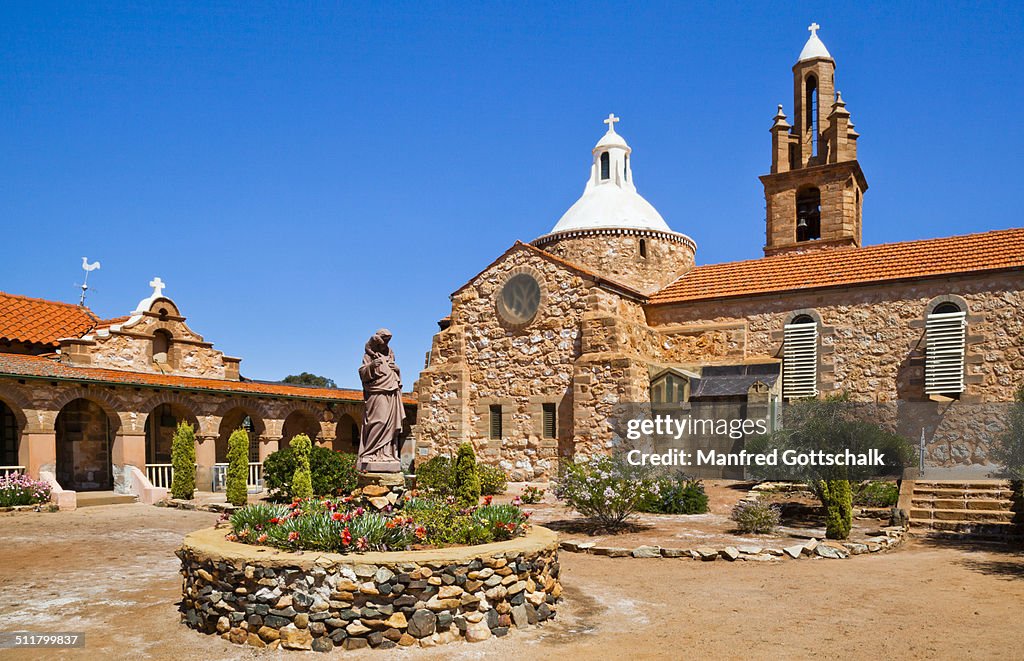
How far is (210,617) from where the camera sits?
8.38m

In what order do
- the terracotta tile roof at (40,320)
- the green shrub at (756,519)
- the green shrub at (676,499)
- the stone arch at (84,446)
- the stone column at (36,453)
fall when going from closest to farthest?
the green shrub at (756,519) < the green shrub at (676,499) < the stone column at (36,453) < the stone arch at (84,446) < the terracotta tile roof at (40,320)

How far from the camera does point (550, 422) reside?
23609mm

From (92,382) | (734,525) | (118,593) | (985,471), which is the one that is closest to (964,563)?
(734,525)

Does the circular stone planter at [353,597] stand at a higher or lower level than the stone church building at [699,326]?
lower

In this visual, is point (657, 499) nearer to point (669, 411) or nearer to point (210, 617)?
point (669, 411)

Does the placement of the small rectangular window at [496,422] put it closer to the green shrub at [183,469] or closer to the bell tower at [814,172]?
the green shrub at [183,469]

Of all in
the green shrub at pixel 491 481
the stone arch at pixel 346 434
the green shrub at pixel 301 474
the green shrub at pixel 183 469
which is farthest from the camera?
the stone arch at pixel 346 434

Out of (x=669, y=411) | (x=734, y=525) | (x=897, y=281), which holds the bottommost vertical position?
(x=734, y=525)

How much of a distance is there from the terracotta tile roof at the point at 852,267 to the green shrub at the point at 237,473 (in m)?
12.8

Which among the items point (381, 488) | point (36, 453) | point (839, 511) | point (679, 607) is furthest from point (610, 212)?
point (679, 607)

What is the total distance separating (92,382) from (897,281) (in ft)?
71.5

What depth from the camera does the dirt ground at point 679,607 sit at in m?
7.84

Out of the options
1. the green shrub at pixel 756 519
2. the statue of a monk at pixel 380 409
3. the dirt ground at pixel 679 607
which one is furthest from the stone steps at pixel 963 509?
the statue of a monk at pixel 380 409

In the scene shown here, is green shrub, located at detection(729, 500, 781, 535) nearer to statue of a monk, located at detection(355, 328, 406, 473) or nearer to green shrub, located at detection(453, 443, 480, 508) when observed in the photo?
green shrub, located at detection(453, 443, 480, 508)
